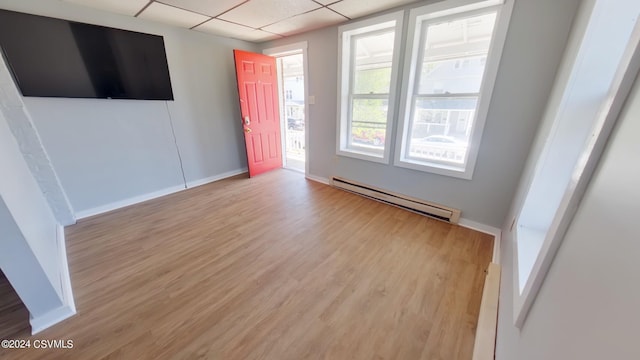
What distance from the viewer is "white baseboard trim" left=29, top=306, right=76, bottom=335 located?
1367mm

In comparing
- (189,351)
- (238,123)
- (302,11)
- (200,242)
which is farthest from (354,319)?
(238,123)

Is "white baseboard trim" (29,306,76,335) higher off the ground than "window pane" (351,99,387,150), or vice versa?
"window pane" (351,99,387,150)

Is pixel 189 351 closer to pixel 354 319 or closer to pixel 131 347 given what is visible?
pixel 131 347

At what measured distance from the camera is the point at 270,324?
4.63 ft

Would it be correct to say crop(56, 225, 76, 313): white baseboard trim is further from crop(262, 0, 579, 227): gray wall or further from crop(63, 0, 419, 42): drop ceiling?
crop(262, 0, 579, 227): gray wall

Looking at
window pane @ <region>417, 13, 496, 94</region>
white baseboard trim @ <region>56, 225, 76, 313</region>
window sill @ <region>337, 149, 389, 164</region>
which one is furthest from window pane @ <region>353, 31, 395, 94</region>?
white baseboard trim @ <region>56, 225, 76, 313</region>

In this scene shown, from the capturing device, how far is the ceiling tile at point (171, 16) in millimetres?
2393

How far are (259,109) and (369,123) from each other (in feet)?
6.35

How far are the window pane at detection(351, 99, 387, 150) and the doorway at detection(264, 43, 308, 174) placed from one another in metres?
0.87

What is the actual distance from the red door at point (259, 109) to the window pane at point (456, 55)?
2.50 m

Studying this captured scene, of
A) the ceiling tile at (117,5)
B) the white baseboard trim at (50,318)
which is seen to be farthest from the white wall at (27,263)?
the ceiling tile at (117,5)

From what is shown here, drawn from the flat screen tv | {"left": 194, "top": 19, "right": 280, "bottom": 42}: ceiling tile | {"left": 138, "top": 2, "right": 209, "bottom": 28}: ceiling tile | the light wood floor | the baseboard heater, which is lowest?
the light wood floor

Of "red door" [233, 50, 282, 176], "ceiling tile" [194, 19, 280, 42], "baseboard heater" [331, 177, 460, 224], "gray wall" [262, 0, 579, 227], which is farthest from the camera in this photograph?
"red door" [233, 50, 282, 176]

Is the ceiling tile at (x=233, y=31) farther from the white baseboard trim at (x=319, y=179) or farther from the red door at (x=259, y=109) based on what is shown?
the white baseboard trim at (x=319, y=179)
